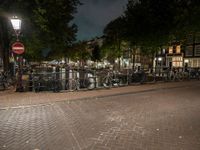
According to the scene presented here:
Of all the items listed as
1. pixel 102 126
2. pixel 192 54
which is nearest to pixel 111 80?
pixel 102 126

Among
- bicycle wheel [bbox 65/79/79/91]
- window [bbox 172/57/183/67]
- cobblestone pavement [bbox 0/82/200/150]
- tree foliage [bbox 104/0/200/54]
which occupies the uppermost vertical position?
tree foliage [bbox 104/0/200/54]

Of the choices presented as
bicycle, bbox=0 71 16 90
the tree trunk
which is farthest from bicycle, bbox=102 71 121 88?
the tree trunk

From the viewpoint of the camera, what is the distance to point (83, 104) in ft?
39.2

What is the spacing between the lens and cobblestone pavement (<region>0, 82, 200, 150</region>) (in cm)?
639

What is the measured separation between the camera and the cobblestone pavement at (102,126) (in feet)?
21.0

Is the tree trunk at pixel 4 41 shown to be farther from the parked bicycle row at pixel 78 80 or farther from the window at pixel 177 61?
Result: the window at pixel 177 61

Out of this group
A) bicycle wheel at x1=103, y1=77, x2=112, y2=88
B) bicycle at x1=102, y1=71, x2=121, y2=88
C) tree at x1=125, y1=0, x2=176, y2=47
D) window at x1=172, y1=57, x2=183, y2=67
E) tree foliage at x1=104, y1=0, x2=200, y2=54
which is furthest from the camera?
window at x1=172, y1=57, x2=183, y2=67

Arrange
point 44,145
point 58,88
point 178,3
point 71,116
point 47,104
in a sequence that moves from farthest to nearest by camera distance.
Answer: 1. point 178,3
2. point 58,88
3. point 47,104
4. point 71,116
5. point 44,145

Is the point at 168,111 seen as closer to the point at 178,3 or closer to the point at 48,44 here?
the point at 48,44

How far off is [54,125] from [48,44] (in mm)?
16650

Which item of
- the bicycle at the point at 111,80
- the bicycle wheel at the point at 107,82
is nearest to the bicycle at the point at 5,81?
the bicycle wheel at the point at 107,82

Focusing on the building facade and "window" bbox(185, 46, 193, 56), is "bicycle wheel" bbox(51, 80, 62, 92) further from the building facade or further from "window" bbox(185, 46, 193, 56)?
"window" bbox(185, 46, 193, 56)

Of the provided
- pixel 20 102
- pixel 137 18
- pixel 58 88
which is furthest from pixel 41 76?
pixel 137 18

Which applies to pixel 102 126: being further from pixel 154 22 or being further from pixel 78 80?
pixel 154 22
